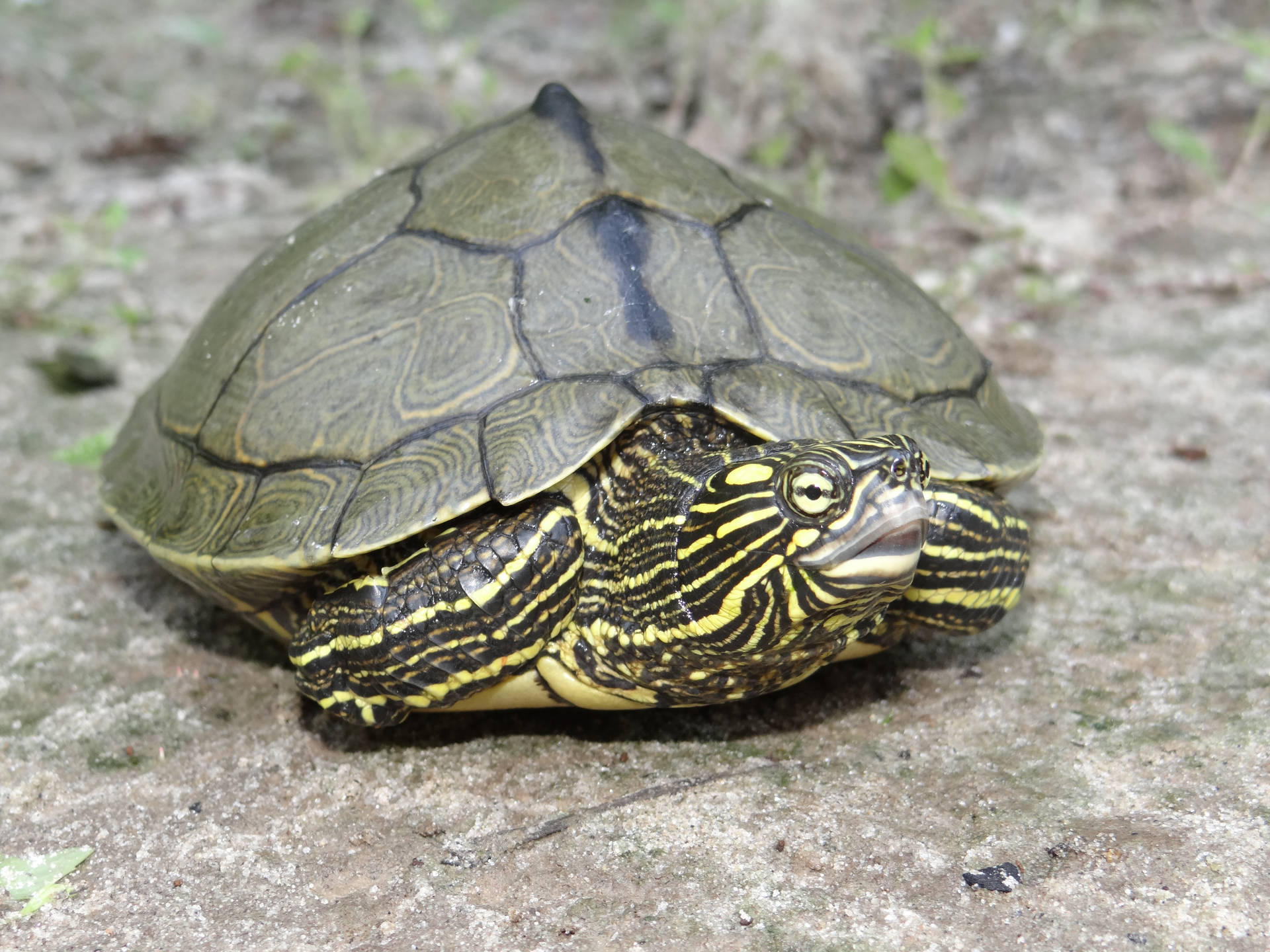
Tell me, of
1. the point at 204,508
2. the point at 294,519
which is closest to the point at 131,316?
the point at 204,508

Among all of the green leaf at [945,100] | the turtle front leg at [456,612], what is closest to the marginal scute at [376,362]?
the turtle front leg at [456,612]

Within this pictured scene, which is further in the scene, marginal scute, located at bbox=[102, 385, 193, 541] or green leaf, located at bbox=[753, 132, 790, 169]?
green leaf, located at bbox=[753, 132, 790, 169]

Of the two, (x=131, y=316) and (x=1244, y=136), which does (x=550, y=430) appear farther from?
(x=1244, y=136)

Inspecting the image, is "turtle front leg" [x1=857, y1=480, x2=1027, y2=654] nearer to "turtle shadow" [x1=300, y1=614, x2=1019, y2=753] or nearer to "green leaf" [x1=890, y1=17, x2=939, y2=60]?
"turtle shadow" [x1=300, y1=614, x2=1019, y2=753]

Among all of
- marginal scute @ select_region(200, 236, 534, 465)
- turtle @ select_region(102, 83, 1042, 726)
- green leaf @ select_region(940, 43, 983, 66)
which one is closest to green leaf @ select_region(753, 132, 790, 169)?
green leaf @ select_region(940, 43, 983, 66)

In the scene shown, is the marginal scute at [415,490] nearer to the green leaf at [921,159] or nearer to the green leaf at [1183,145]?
the green leaf at [921,159]

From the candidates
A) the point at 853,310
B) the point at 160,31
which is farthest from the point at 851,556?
the point at 160,31

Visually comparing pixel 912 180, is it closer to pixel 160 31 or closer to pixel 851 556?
pixel 851 556
